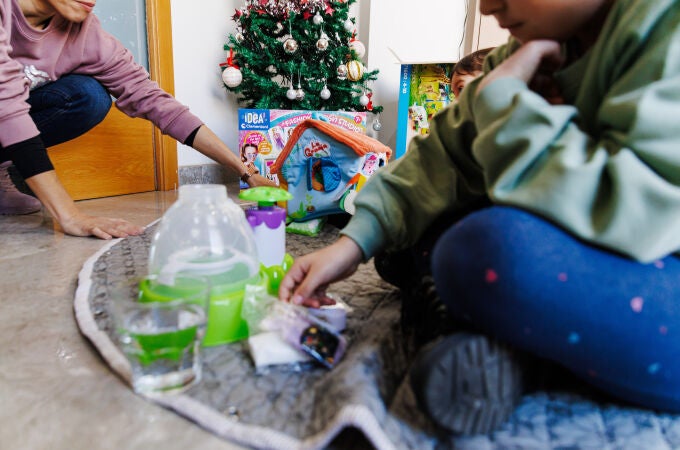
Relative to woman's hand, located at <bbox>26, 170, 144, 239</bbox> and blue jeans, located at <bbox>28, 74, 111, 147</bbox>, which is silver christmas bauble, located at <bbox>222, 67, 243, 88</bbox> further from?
woman's hand, located at <bbox>26, 170, 144, 239</bbox>

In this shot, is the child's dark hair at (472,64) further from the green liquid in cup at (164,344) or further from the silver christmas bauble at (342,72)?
the green liquid in cup at (164,344)

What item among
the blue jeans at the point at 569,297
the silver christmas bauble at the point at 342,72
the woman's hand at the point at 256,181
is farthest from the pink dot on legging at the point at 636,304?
the silver christmas bauble at the point at 342,72

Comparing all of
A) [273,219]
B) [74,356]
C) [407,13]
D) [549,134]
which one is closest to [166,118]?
[273,219]

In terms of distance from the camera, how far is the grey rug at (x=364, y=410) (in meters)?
0.42

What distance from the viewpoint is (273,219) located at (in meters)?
0.78

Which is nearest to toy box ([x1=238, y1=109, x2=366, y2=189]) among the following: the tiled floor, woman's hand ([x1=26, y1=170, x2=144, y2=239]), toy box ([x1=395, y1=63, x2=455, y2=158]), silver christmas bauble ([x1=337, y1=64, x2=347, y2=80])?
silver christmas bauble ([x1=337, y1=64, x2=347, y2=80])

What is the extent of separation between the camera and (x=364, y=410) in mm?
408

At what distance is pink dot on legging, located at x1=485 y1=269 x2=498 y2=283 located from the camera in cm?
40

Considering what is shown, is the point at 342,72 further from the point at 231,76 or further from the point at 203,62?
the point at 203,62

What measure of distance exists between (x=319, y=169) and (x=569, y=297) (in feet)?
2.87

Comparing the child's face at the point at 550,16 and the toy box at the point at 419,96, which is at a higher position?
the child's face at the point at 550,16

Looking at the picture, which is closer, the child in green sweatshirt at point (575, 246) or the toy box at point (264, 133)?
the child in green sweatshirt at point (575, 246)

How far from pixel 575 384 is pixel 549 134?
29 cm

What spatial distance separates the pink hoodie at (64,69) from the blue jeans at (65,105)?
27 mm
